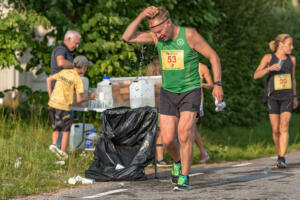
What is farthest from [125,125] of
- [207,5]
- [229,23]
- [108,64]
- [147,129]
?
[229,23]

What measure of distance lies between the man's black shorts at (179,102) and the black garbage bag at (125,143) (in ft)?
3.33

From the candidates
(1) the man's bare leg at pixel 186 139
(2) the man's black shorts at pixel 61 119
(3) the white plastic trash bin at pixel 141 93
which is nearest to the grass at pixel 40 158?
(2) the man's black shorts at pixel 61 119

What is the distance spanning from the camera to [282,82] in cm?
974

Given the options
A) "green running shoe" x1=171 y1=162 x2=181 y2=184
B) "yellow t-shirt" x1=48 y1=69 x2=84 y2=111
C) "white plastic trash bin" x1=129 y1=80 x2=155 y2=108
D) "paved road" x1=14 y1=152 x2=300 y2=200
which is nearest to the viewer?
"paved road" x1=14 y1=152 x2=300 y2=200

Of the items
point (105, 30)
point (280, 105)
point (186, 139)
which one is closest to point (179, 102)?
point (186, 139)

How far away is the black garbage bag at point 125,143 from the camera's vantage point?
8.16 meters

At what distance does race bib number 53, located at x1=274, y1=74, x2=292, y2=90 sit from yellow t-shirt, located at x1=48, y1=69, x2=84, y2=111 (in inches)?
122

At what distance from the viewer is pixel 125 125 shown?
8328 mm

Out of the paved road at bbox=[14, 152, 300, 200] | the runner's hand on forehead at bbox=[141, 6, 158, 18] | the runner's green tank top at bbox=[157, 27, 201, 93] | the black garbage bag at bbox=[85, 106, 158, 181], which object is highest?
the runner's hand on forehead at bbox=[141, 6, 158, 18]

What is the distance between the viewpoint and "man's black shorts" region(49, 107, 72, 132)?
31.4 ft

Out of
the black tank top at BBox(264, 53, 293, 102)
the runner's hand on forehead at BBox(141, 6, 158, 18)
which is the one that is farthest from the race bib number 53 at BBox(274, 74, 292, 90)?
the runner's hand on forehead at BBox(141, 6, 158, 18)

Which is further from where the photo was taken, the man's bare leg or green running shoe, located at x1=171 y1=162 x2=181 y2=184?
green running shoe, located at x1=171 y1=162 x2=181 y2=184

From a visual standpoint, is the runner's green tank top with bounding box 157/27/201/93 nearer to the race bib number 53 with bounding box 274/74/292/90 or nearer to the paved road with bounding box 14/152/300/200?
the paved road with bounding box 14/152/300/200

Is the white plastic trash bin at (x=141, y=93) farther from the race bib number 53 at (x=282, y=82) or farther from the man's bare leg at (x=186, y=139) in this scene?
the man's bare leg at (x=186, y=139)
